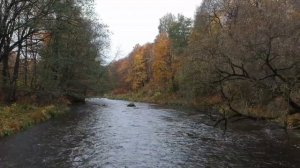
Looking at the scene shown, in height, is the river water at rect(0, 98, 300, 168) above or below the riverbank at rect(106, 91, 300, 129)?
below

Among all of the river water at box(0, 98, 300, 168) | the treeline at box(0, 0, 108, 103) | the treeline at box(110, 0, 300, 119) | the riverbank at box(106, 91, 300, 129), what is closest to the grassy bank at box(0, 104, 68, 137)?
the river water at box(0, 98, 300, 168)

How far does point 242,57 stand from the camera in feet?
66.7

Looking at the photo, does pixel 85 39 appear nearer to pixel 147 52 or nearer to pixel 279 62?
pixel 279 62

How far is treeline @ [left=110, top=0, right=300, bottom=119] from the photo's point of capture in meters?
17.6

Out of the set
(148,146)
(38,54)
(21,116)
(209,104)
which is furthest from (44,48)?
(209,104)

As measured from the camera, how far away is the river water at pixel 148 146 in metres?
17.2

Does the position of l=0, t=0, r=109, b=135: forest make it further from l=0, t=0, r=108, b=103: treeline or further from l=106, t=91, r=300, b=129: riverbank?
l=106, t=91, r=300, b=129: riverbank

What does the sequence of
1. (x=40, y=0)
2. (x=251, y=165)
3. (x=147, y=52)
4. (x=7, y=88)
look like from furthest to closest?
(x=147, y=52) → (x=7, y=88) → (x=40, y=0) → (x=251, y=165)

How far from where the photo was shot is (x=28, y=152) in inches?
739

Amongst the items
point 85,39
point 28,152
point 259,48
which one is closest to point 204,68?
point 259,48

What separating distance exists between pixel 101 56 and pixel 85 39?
2130 cm

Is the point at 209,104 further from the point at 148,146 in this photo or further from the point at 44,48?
the point at 148,146

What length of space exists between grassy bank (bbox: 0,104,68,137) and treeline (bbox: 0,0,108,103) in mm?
2628

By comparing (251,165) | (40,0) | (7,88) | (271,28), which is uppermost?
(40,0)
